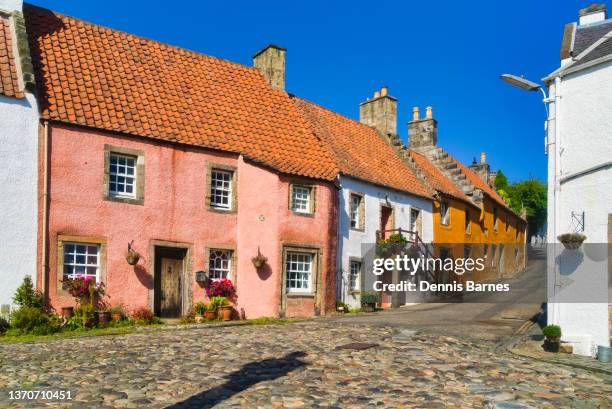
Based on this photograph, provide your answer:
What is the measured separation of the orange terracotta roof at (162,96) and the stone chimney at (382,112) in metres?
8.80

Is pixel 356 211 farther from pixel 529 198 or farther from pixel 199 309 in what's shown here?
pixel 529 198

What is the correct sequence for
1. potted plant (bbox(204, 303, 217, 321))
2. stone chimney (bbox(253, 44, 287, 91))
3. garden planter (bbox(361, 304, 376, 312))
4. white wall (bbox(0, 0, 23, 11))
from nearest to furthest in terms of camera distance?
white wall (bbox(0, 0, 23, 11)) → potted plant (bbox(204, 303, 217, 321)) → garden planter (bbox(361, 304, 376, 312)) → stone chimney (bbox(253, 44, 287, 91))

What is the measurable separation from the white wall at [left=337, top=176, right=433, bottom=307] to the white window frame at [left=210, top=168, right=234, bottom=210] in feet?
15.3

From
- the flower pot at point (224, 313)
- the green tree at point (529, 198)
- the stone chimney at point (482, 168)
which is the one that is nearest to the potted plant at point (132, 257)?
the flower pot at point (224, 313)

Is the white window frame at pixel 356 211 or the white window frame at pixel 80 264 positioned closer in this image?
the white window frame at pixel 80 264

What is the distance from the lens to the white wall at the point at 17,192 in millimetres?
16188

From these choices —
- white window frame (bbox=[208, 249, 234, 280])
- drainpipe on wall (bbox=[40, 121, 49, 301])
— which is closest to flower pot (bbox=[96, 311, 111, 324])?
drainpipe on wall (bbox=[40, 121, 49, 301])

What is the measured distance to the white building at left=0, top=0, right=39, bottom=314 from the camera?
16203mm

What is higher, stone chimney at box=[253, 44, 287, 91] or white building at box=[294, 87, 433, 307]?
stone chimney at box=[253, 44, 287, 91]

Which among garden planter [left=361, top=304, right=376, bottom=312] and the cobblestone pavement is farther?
garden planter [left=361, top=304, right=376, bottom=312]

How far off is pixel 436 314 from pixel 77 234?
12165mm

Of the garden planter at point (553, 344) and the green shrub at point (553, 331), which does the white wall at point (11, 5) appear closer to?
the green shrub at point (553, 331)

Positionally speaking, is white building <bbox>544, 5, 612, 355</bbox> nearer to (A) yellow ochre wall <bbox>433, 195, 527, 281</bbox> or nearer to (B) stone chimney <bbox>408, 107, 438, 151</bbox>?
(A) yellow ochre wall <bbox>433, 195, 527, 281</bbox>

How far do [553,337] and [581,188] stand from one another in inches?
139
